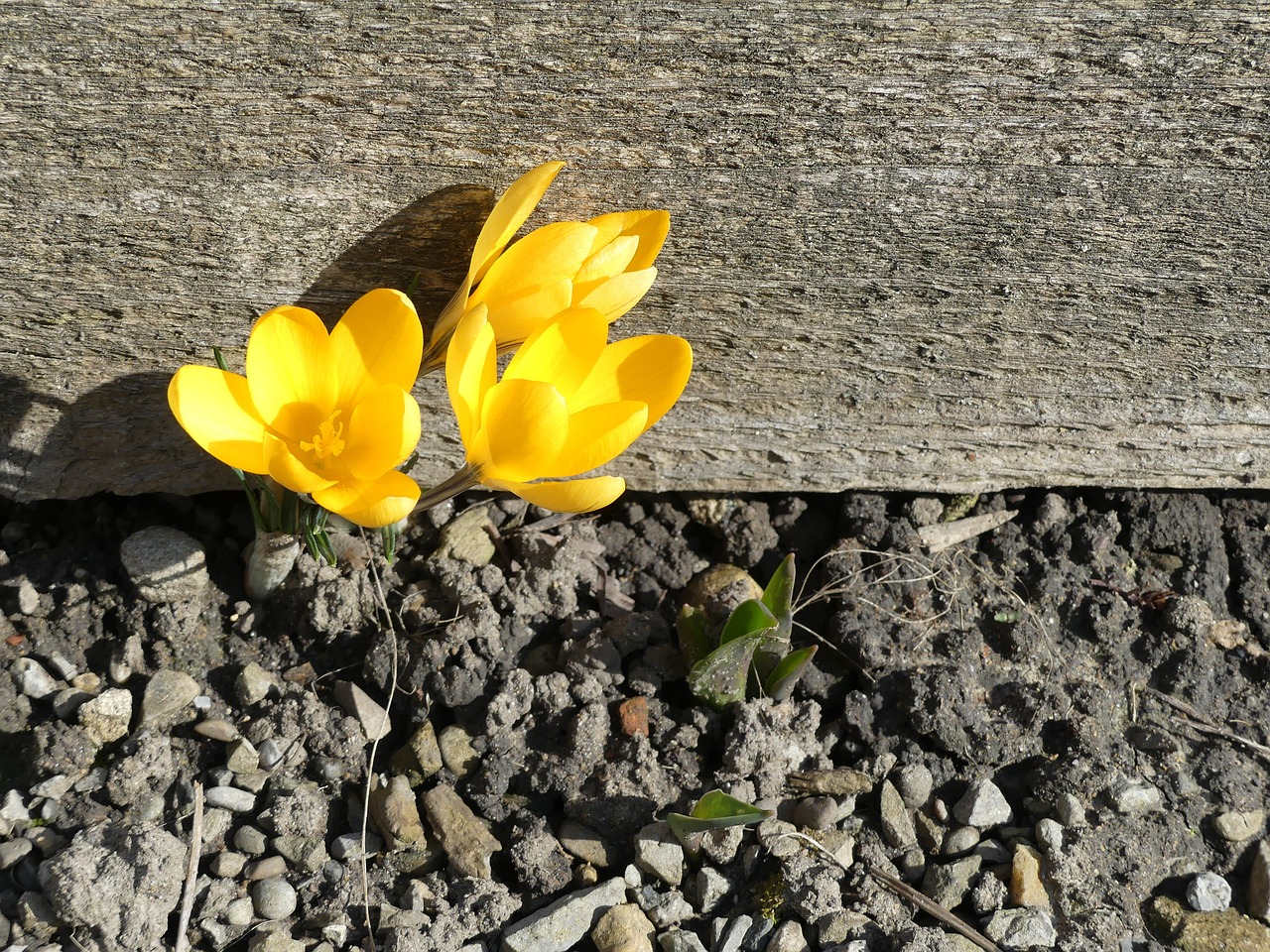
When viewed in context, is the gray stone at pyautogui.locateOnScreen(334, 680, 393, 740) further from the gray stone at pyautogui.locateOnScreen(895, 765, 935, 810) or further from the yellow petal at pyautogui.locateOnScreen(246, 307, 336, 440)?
the gray stone at pyautogui.locateOnScreen(895, 765, 935, 810)

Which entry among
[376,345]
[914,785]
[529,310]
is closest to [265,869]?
[376,345]

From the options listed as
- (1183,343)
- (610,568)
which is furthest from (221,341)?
(1183,343)

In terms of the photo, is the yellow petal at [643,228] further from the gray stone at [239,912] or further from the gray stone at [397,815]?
the gray stone at [239,912]

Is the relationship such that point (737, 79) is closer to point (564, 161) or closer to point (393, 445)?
point (564, 161)

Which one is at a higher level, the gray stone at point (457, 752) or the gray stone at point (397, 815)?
the gray stone at point (457, 752)

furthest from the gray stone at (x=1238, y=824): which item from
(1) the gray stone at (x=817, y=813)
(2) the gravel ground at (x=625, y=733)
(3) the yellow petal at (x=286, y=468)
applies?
(3) the yellow petal at (x=286, y=468)
